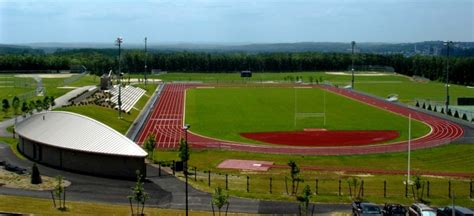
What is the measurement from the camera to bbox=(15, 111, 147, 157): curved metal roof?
3666cm

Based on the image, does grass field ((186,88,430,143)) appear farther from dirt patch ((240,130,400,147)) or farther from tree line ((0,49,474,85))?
tree line ((0,49,474,85))

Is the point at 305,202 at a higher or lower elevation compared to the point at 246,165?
higher

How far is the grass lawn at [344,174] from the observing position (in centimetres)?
3291

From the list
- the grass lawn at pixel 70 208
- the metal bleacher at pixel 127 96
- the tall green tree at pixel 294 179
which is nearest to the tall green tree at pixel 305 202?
the tall green tree at pixel 294 179

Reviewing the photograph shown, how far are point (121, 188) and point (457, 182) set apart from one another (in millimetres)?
20465

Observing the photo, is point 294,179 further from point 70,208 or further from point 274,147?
point 274,147

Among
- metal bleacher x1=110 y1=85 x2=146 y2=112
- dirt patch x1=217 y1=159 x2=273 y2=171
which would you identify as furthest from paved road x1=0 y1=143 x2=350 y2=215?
metal bleacher x1=110 y1=85 x2=146 y2=112

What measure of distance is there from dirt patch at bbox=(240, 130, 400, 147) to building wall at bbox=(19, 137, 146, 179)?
20044 millimetres

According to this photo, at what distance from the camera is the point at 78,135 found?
38906mm

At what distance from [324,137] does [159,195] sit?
27315 millimetres

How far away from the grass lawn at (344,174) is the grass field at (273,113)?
349 inches

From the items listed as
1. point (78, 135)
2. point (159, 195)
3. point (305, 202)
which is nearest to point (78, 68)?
point (78, 135)

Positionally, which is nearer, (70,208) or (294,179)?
(70,208)

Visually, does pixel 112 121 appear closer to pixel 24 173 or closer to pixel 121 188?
pixel 24 173
